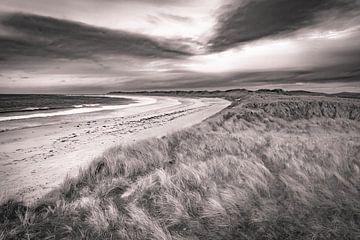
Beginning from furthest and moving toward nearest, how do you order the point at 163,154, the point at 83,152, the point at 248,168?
the point at 83,152
the point at 163,154
the point at 248,168

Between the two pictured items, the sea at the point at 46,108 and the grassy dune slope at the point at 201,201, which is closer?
the grassy dune slope at the point at 201,201

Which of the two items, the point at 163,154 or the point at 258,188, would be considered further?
the point at 163,154

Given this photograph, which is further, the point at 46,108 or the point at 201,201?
the point at 46,108

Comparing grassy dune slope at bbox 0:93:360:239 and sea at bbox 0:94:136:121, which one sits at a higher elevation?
grassy dune slope at bbox 0:93:360:239

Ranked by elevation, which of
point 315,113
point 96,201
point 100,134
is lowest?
point 315,113

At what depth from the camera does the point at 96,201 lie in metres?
4.04

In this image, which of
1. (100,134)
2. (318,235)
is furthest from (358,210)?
(100,134)

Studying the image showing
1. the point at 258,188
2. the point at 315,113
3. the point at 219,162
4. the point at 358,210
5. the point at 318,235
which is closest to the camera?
the point at 318,235

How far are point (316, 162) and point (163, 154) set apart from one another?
4.57 m

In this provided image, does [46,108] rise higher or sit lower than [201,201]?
lower

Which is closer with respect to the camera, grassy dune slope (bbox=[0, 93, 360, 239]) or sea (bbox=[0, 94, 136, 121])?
grassy dune slope (bbox=[0, 93, 360, 239])

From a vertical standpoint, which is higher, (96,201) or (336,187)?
(96,201)

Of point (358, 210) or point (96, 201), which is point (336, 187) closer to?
point (358, 210)

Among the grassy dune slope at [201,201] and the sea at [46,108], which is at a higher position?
the grassy dune slope at [201,201]
